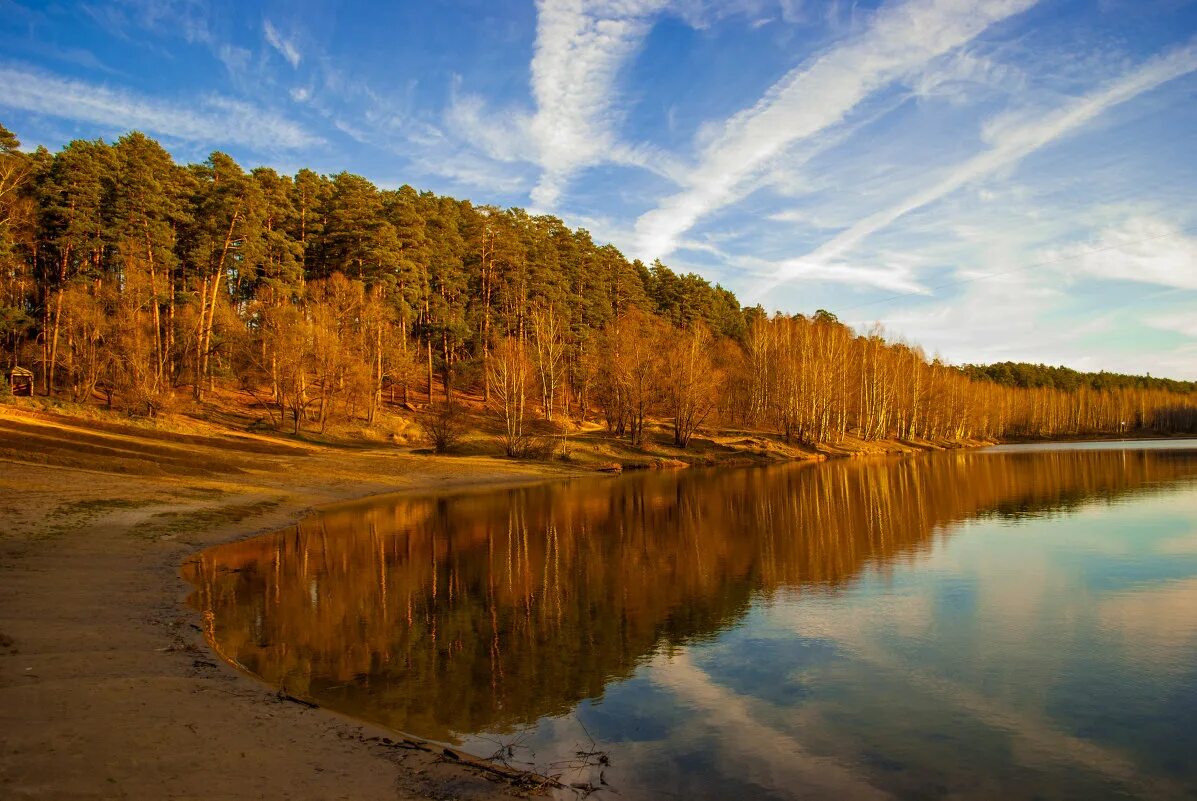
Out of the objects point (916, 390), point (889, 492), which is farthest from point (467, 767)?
point (916, 390)

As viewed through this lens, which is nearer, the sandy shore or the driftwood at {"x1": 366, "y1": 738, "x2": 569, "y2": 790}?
the sandy shore

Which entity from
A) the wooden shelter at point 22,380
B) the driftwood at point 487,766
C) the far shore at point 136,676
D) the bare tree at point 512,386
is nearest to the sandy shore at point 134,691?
the far shore at point 136,676

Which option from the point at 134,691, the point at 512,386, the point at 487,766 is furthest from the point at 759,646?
the point at 512,386

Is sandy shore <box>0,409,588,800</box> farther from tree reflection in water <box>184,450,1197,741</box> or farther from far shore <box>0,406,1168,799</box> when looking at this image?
tree reflection in water <box>184,450,1197,741</box>

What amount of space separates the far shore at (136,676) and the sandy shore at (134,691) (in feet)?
0.08

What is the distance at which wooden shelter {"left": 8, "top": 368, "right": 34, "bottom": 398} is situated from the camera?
52856 mm

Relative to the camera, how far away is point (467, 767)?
7668mm

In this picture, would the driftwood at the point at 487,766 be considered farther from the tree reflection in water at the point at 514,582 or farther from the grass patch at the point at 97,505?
the grass patch at the point at 97,505

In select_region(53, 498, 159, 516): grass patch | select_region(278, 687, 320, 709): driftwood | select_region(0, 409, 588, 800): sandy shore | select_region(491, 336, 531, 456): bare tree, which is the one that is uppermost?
select_region(491, 336, 531, 456): bare tree

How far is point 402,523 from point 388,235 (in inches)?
1884

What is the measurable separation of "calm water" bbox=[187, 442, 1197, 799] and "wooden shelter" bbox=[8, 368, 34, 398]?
41.4 m

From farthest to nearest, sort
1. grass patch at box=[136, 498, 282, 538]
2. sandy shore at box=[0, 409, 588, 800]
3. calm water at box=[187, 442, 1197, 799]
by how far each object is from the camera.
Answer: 1. grass patch at box=[136, 498, 282, 538]
2. calm water at box=[187, 442, 1197, 799]
3. sandy shore at box=[0, 409, 588, 800]

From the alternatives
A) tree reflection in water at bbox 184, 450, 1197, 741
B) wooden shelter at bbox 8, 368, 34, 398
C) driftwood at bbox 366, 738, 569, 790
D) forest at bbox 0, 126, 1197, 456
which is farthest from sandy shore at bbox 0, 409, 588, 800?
wooden shelter at bbox 8, 368, 34, 398

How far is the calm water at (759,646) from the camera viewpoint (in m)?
8.55
